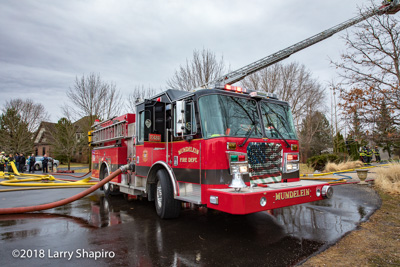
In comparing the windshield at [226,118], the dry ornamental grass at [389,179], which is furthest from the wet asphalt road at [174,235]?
the windshield at [226,118]

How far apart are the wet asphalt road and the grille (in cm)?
98

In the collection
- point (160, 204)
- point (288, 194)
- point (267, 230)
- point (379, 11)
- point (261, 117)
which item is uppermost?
point (379, 11)

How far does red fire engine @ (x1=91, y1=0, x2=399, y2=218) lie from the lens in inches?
162

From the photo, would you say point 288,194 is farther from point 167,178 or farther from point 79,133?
point 79,133

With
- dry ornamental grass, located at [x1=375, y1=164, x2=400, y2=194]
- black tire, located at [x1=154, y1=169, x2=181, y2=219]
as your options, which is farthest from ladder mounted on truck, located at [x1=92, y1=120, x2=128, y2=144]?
dry ornamental grass, located at [x1=375, y1=164, x2=400, y2=194]

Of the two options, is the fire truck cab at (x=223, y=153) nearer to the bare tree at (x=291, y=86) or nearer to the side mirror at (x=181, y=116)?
the side mirror at (x=181, y=116)

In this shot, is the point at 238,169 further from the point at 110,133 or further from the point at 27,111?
the point at 27,111

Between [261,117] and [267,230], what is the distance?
2153mm

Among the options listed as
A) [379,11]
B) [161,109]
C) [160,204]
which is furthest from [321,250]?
[379,11]

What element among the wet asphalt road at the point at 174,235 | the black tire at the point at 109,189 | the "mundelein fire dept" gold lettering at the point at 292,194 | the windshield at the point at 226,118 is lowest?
the wet asphalt road at the point at 174,235

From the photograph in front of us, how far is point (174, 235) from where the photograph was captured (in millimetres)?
4473

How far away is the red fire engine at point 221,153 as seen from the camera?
4.11 m

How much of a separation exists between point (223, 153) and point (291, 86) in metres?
18.9

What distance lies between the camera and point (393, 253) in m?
3.49
